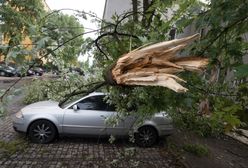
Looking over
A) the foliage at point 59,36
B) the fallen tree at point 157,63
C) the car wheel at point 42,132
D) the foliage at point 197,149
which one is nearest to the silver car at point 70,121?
the car wheel at point 42,132

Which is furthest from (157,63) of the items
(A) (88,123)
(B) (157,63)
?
(A) (88,123)

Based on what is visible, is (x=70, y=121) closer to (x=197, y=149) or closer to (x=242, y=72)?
(x=197, y=149)

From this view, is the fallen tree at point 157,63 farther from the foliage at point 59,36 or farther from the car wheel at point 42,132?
the car wheel at point 42,132

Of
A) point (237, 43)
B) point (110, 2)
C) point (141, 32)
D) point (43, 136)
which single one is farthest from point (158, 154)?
point (110, 2)

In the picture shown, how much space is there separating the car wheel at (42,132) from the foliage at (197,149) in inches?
143

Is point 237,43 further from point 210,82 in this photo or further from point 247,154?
point 247,154

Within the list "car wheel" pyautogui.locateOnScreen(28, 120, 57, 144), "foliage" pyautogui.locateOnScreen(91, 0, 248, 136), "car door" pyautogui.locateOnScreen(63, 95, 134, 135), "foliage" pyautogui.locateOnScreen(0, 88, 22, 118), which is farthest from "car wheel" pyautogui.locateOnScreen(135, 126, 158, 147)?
"foliage" pyautogui.locateOnScreen(0, 88, 22, 118)

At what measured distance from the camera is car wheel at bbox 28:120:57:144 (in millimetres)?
8680

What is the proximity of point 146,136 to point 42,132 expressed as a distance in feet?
9.36

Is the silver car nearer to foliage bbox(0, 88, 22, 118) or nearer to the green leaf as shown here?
foliage bbox(0, 88, 22, 118)

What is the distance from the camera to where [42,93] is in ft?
49.5

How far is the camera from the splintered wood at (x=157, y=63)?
8.03 feet

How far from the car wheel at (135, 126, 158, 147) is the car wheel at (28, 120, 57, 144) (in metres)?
2.31

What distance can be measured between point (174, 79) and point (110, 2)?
2285 cm
